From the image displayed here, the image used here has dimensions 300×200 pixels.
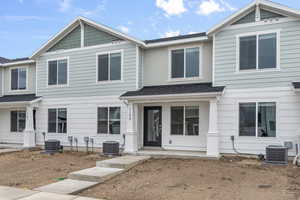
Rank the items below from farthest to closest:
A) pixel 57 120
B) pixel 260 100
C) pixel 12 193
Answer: pixel 57 120, pixel 260 100, pixel 12 193

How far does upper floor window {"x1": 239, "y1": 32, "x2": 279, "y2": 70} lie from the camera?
10797mm

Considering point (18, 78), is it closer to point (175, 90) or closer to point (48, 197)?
point (175, 90)

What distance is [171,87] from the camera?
12.9m

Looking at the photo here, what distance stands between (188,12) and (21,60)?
42.1 feet

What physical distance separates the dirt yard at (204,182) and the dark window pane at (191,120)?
7.17 ft

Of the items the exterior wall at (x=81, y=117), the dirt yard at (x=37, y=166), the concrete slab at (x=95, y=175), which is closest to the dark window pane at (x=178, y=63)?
the exterior wall at (x=81, y=117)

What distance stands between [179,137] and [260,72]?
451 centimetres

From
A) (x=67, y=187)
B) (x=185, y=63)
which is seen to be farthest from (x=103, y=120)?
(x=67, y=187)

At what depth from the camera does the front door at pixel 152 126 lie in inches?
524

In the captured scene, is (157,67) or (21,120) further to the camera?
(21,120)

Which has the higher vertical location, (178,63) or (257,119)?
(178,63)

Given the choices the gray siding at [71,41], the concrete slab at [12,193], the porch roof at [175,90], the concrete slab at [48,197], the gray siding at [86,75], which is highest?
the gray siding at [71,41]

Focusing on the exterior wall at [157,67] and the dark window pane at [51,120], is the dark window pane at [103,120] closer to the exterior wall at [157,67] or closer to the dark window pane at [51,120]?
the exterior wall at [157,67]

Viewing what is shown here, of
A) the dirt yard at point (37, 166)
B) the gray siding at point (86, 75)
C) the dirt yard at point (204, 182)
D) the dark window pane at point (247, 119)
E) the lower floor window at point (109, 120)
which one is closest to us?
the dirt yard at point (204, 182)
